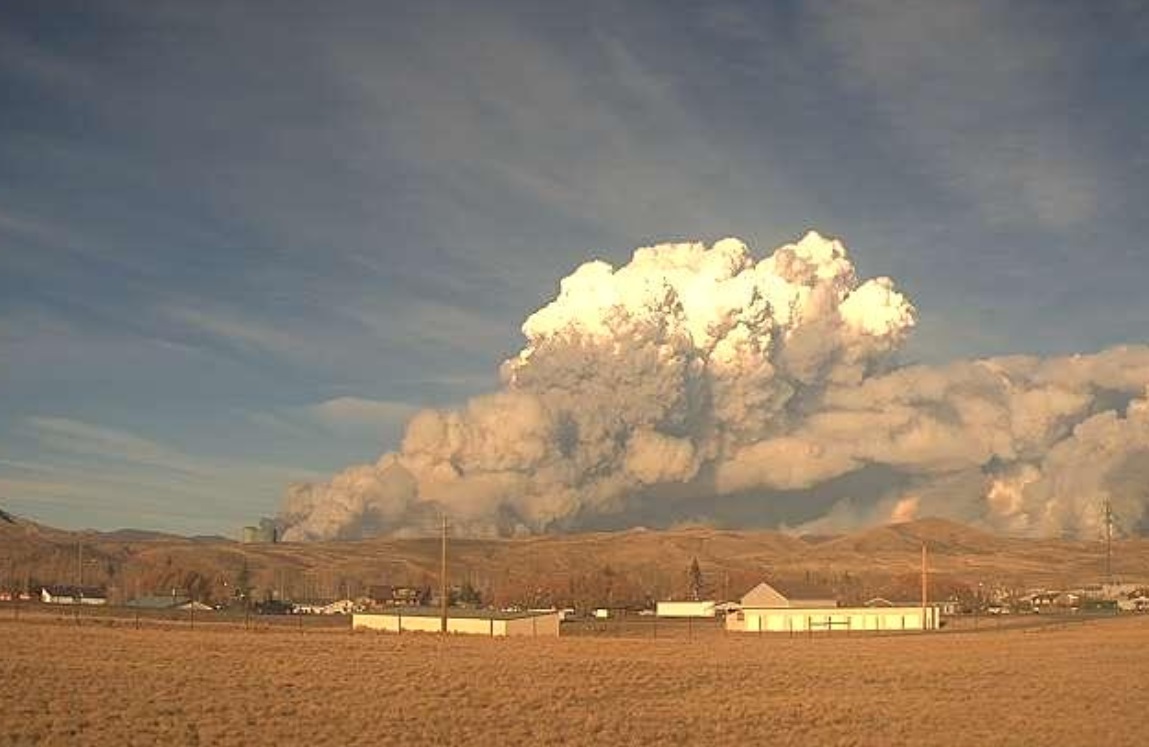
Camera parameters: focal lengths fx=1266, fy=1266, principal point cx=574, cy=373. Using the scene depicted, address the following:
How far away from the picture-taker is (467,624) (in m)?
98.8

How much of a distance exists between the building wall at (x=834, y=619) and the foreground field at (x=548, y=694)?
4671cm

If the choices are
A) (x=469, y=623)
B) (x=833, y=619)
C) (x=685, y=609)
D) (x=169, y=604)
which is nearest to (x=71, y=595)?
(x=169, y=604)

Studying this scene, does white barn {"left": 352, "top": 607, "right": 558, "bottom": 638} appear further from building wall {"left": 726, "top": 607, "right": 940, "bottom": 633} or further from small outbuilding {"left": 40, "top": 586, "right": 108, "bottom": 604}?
small outbuilding {"left": 40, "top": 586, "right": 108, "bottom": 604}

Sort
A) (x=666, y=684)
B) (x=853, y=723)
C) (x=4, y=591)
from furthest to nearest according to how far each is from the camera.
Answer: (x=4, y=591) < (x=666, y=684) < (x=853, y=723)

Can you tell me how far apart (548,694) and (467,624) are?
204 feet

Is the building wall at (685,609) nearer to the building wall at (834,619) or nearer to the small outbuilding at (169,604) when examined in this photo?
the building wall at (834,619)

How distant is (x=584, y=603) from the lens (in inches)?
6496

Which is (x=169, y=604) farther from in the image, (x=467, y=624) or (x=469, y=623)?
(x=469, y=623)

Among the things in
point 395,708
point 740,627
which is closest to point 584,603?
point 740,627

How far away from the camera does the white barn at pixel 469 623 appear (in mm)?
94188

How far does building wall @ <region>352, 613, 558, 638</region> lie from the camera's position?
94.1 metres

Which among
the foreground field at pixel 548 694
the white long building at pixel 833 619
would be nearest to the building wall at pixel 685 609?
the white long building at pixel 833 619

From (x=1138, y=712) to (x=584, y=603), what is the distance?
133m

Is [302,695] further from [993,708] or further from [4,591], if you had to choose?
[4,591]
